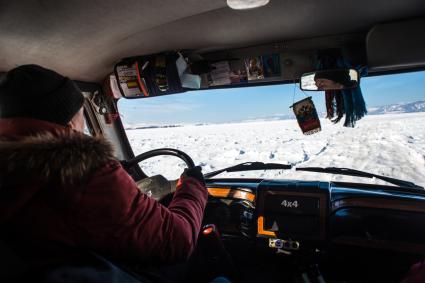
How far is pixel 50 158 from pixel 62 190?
0.35ft

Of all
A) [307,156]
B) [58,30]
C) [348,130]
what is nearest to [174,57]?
[58,30]

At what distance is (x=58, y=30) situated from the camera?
1.93 metres

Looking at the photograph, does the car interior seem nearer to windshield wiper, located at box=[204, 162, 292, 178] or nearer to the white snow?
windshield wiper, located at box=[204, 162, 292, 178]

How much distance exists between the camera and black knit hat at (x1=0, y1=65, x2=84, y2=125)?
950 mm

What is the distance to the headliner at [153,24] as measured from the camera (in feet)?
5.77

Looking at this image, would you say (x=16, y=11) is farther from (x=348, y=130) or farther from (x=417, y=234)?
(x=417, y=234)

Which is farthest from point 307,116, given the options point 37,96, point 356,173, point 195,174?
point 37,96

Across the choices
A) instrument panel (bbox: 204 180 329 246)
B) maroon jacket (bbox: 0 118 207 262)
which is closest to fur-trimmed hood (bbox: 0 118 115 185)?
maroon jacket (bbox: 0 118 207 262)

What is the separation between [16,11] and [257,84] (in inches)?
83.5

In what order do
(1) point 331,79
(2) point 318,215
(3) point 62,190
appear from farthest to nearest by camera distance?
(1) point 331,79
(2) point 318,215
(3) point 62,190

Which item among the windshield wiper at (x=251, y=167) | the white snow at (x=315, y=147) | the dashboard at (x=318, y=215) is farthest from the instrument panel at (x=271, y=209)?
the white snow at (x=315, y=147)

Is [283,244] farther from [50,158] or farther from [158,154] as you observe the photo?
[50,158]

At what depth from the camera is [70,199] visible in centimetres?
83

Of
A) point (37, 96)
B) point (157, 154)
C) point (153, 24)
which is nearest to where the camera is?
point (37, 96)
